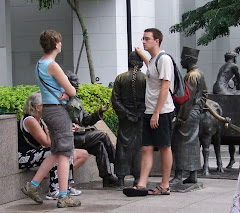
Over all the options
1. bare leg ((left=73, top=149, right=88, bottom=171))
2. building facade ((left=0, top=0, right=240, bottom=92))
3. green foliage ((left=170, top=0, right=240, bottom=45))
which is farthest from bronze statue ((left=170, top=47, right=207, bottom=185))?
building facade ((left=0, top=0, right=240, bottom=92))

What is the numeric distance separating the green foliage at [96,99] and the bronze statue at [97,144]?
87.0 inches

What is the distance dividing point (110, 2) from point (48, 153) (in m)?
11.5

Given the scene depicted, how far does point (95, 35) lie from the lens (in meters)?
20.9

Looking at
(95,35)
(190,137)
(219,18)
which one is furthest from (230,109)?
(95,35)

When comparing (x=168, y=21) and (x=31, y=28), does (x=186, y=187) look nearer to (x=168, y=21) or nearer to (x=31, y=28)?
(x=31, y=28)

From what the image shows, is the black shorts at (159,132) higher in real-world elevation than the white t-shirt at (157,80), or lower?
lower

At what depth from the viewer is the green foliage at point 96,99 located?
12898 mm

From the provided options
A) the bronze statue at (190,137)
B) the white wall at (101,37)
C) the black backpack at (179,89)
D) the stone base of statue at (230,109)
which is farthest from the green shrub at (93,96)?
the white wall at (101,37)

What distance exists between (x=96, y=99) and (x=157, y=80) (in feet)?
11.2

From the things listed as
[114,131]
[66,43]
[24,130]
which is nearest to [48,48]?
[24,130]

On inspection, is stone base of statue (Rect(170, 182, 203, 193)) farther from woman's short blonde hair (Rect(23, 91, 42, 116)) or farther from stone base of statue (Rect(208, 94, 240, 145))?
stone base of statue (Rect(208, 94, 240, 145))

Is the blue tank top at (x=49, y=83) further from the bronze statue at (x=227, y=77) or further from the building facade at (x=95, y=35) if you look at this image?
the building facade at (x=95, y=35)

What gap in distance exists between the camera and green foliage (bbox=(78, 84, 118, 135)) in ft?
42.3

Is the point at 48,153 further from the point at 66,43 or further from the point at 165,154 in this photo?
the point at 66,43
